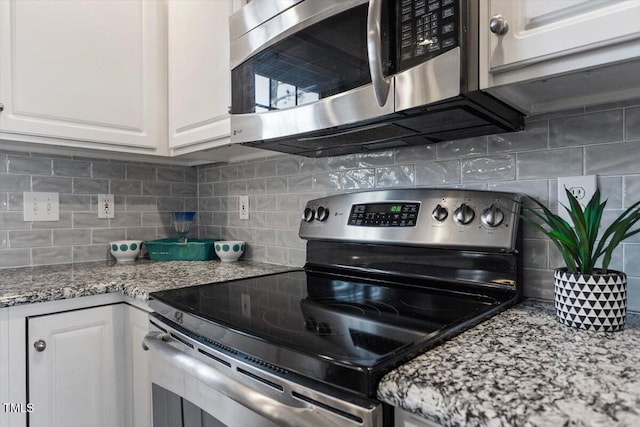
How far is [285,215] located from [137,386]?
814 mm

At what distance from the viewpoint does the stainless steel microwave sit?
31.8 inches

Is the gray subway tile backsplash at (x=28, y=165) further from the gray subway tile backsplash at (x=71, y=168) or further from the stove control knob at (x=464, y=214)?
the stove control knob at (x=464, y=214)

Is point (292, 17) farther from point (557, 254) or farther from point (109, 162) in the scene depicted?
point (109, 162)

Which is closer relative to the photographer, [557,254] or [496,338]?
[496,338]

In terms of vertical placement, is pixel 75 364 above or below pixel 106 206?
below

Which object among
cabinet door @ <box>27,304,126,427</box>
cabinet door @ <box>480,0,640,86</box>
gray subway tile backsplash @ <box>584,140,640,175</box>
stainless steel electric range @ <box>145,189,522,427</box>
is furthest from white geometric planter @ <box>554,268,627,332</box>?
cabinet door @ <box>27,304,126,427</box>

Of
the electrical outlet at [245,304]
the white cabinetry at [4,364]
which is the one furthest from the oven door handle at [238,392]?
the white cabinetry at [4,364]

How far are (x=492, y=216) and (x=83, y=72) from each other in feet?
5.02

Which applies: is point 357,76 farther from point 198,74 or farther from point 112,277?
point 112,277

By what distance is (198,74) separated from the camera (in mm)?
1546

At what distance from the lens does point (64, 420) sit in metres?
1.23

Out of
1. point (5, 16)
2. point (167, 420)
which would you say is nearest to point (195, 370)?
point (167, 420)

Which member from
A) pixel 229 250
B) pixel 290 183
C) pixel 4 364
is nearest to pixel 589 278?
pixel 290 183

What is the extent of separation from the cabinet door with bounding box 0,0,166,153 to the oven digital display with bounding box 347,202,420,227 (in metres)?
0.97
